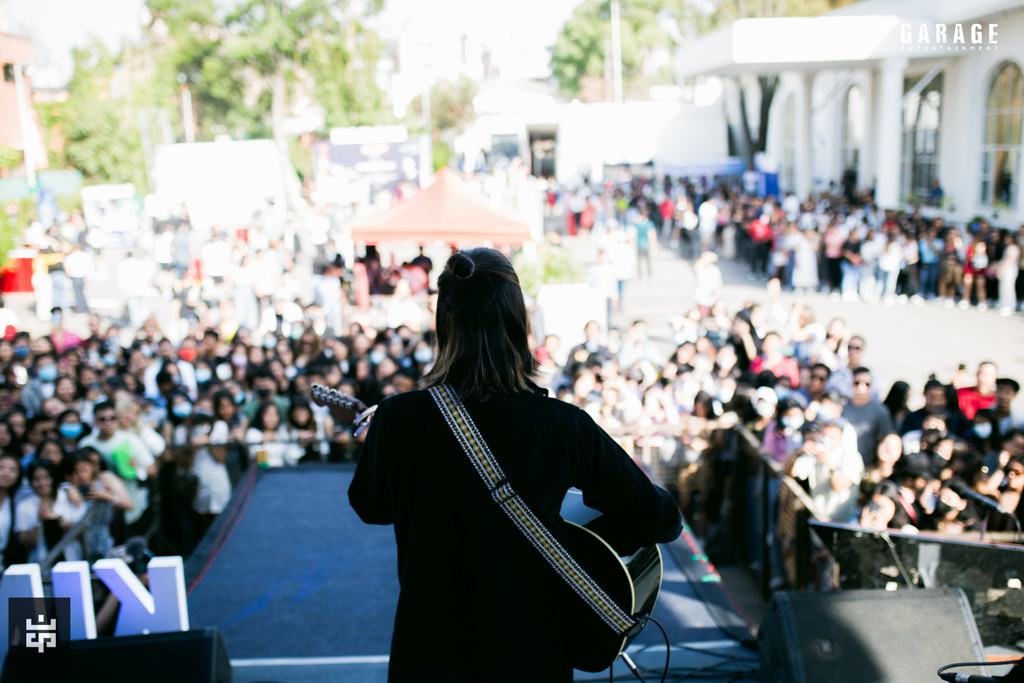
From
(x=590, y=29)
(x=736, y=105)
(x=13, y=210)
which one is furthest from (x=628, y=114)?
(x=590, y=29)

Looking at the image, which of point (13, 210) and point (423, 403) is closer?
point (423, 403)

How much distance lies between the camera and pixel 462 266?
2.12 metres

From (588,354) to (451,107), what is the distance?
53585 millimetres

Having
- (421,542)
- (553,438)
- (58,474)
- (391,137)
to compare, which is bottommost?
(58,474)

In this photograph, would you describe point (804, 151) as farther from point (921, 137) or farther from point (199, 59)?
point (199, 59)

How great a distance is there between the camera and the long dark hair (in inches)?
82.8

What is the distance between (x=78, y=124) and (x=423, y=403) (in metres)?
36.4

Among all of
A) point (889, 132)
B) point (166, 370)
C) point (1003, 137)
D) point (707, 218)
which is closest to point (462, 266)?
point (166, 370)

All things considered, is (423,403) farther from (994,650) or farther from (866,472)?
(866,472)

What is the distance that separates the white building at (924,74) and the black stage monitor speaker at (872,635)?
16.5 m

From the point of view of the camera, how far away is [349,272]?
15.2 m

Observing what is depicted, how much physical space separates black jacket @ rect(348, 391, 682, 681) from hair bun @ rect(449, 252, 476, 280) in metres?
0.31

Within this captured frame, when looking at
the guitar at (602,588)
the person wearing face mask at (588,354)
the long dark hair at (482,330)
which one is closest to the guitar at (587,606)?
the guitar at (602,588)

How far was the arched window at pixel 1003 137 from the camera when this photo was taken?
17969 millimetres
